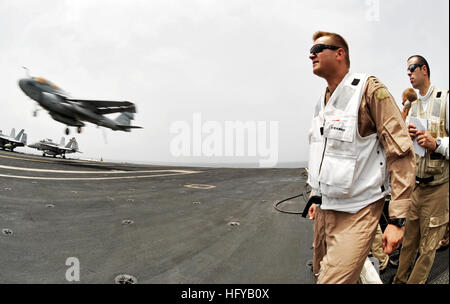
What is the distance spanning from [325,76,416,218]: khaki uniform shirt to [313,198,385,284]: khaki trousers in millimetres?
145

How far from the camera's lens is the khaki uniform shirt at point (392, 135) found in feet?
2.88

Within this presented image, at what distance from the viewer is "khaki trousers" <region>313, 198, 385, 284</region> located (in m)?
0.94

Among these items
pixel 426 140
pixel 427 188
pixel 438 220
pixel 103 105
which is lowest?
pixel 438 220

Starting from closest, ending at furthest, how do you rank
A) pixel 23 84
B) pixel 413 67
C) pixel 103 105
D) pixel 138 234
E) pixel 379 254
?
pixel 413 67 → pixel 138 234 → pixel 379 254 → pixel 23 84 → pixel 103 105

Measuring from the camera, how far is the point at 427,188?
1.51 meters

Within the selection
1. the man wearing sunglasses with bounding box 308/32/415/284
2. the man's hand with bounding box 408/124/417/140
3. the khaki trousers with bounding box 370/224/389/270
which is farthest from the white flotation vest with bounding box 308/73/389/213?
the khaki trousers with bounding box 370/224/389/270

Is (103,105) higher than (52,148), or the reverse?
(103,105)

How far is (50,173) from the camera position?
2402 millimetres

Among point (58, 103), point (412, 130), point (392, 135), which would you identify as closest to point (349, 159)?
point (392, 135)

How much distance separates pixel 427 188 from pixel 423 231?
36 centimetres

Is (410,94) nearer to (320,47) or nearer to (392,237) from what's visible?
(320,47)

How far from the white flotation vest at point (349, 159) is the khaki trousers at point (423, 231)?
2.97ft
